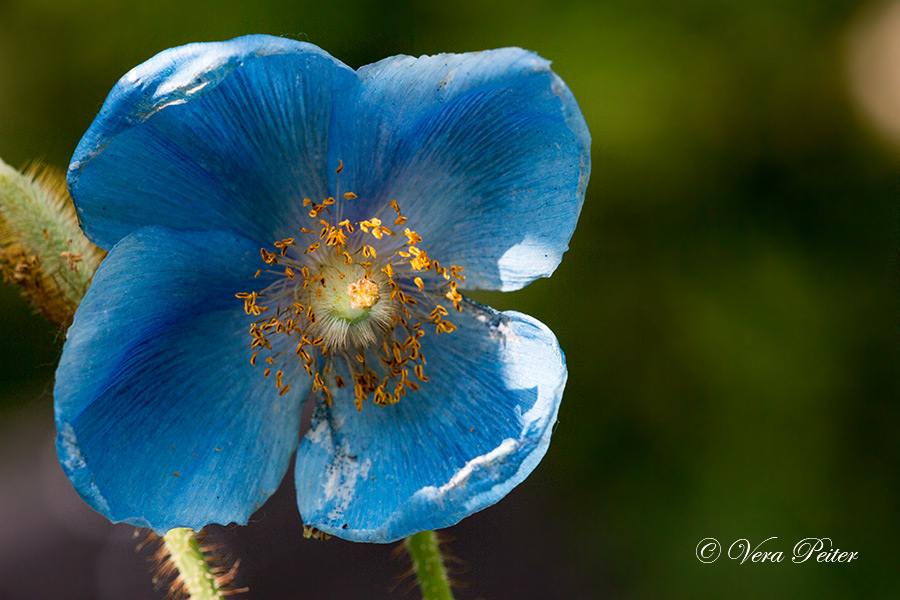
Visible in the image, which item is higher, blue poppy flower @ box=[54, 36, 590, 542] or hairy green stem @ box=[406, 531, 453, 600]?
blue poppy flower @ box=[54, 36, 590, 542]

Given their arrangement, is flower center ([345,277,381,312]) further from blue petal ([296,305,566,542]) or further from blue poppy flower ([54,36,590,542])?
blue petal ([296,305,566,542])

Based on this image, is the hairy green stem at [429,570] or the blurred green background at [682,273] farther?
the blurred green background at [682,273]

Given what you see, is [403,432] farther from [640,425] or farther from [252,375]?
[640,425]

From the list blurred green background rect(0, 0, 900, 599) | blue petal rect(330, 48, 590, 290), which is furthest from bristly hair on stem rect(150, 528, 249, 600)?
blurred green background rect(0, 0, 900, 599)

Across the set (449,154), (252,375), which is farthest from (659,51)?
(252,375)

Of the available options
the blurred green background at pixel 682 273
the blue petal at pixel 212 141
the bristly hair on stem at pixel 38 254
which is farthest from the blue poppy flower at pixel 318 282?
the blurred green background at pixel 682 273

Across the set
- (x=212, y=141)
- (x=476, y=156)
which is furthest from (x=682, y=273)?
(x=212, y=141)

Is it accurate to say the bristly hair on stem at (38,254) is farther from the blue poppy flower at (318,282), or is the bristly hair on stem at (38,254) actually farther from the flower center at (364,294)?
the flower center at (364,294)
